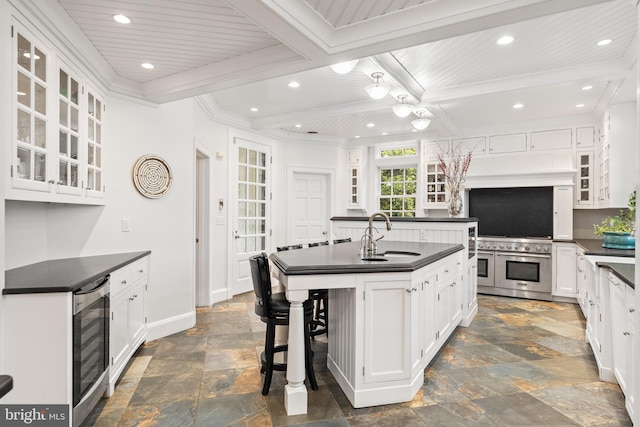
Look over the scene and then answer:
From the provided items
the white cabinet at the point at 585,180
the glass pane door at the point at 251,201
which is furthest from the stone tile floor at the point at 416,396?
the white cabinet at the point at 585,180

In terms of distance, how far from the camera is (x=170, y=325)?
386 cm

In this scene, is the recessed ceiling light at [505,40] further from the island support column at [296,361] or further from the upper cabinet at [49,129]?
the upper cabinet at [49,129]

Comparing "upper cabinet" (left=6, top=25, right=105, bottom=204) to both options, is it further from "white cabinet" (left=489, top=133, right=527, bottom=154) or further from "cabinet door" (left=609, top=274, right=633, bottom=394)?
"white cabinet" (left=489, top=133, right=527, bottom=154)

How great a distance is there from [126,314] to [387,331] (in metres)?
2.02

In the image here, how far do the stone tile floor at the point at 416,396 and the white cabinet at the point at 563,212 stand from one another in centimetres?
187

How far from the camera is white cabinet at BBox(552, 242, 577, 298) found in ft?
17.1

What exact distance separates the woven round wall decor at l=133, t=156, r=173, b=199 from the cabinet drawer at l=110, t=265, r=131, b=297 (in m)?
0.97

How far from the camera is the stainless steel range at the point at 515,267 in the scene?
212 inches

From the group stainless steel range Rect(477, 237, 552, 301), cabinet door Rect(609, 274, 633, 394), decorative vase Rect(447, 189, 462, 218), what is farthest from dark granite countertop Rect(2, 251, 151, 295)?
stainless steel range Rect(477, 237, 552, 301)

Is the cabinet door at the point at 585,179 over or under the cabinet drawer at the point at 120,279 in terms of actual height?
over

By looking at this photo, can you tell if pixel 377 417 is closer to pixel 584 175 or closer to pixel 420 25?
pixel 420 25

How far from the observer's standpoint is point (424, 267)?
2686 mm

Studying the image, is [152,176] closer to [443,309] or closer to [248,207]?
[248,207]

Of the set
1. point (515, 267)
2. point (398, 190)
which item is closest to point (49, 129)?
point (515, 267)
